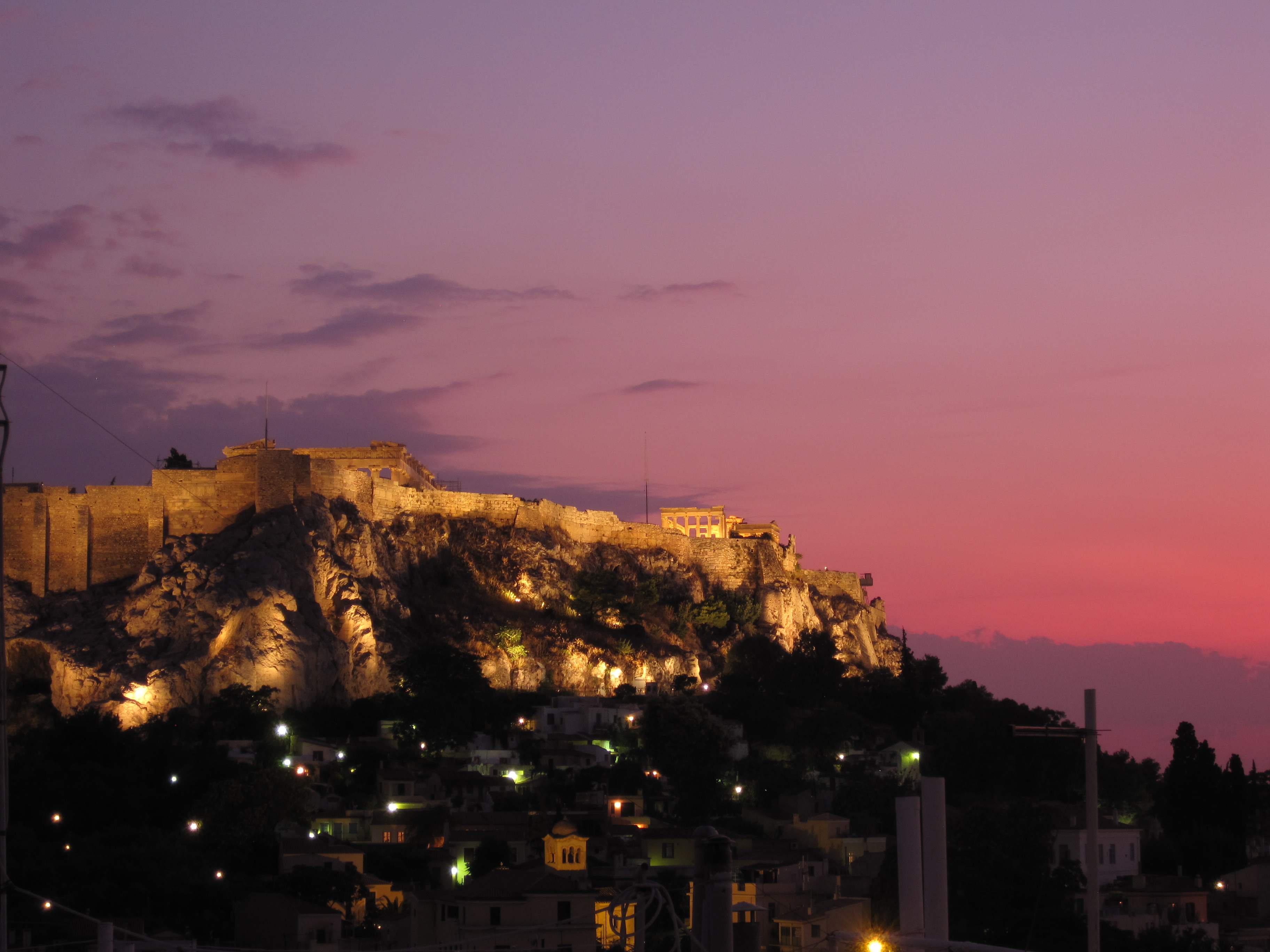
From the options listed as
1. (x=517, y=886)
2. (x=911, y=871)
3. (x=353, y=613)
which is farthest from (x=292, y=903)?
(x=911, y=871)

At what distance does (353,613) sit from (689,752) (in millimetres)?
13945

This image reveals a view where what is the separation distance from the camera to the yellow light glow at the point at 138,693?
5878 centimetres

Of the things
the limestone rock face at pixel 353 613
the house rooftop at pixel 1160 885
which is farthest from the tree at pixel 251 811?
the house rooftop at pixel 1160 885

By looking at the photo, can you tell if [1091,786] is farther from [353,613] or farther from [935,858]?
[353,613]

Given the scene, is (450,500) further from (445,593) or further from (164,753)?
(164,753)

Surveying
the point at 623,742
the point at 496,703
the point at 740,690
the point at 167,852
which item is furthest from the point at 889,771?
the point at 167,852

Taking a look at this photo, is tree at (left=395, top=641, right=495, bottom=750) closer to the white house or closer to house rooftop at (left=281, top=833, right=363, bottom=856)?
house rooftop at (left=281, top=833, right=363, bottom=856)

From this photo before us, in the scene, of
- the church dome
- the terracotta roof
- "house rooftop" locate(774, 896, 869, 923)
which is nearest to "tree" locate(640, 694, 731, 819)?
the church dome

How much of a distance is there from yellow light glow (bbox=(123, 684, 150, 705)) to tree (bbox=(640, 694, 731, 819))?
18.7 meters

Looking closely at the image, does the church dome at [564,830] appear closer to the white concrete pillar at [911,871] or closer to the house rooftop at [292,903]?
the house rooftop at [292,903]

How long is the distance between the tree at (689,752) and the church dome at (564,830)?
1089 cm

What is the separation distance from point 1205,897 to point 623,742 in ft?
81.3

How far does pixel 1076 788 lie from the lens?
6100 cm

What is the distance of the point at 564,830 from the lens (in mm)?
49938
